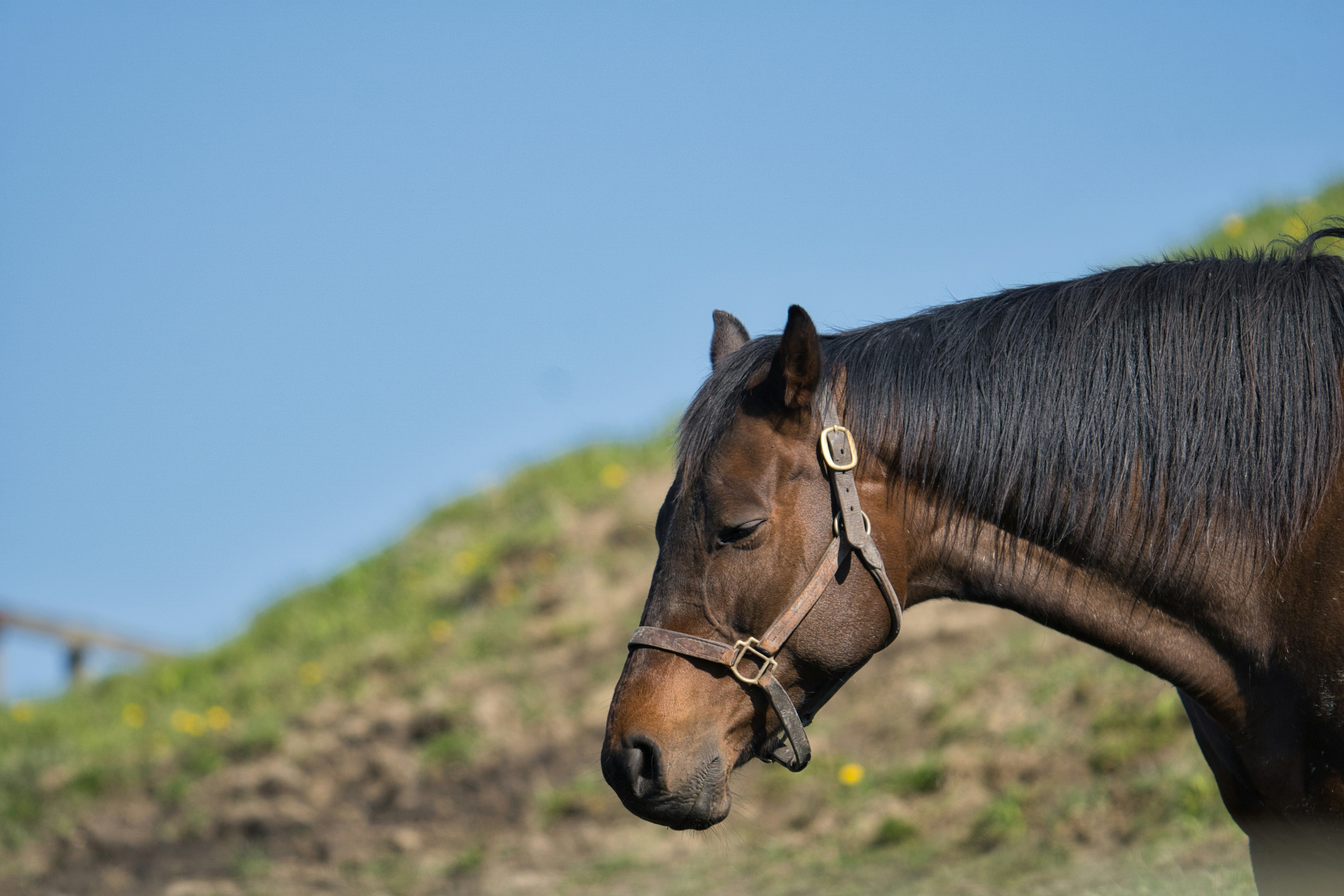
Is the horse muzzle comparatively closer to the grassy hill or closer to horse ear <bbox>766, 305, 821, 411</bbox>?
horse ear <bbox>766, 305, 821, 411</bbox>

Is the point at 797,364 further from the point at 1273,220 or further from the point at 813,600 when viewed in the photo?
the point at 1273,220

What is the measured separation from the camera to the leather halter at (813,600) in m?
2.74

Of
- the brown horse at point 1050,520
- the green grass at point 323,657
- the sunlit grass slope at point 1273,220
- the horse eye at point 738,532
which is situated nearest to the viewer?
the brown horse at point 1050,520

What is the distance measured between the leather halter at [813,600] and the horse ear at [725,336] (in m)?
0.70

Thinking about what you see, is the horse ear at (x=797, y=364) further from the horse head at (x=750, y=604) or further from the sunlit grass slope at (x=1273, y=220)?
the sunlit grass slope at (x=1273, y=220)

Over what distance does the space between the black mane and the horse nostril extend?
68 cm

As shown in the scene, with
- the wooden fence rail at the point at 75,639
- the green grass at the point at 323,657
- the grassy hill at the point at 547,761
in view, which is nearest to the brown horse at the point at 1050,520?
the grassy hill at the point at 547,761

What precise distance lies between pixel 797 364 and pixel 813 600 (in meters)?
0.59

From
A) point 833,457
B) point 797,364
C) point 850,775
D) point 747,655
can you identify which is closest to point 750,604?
point 747,655

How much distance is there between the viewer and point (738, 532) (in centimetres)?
278

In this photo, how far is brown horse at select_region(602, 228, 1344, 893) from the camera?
2658 mm

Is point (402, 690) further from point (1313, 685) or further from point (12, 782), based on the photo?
point (1313, 685)

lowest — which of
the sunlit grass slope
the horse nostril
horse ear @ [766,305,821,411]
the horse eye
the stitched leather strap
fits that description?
the horse nostril

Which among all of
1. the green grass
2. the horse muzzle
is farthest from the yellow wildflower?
the horse muzzle
